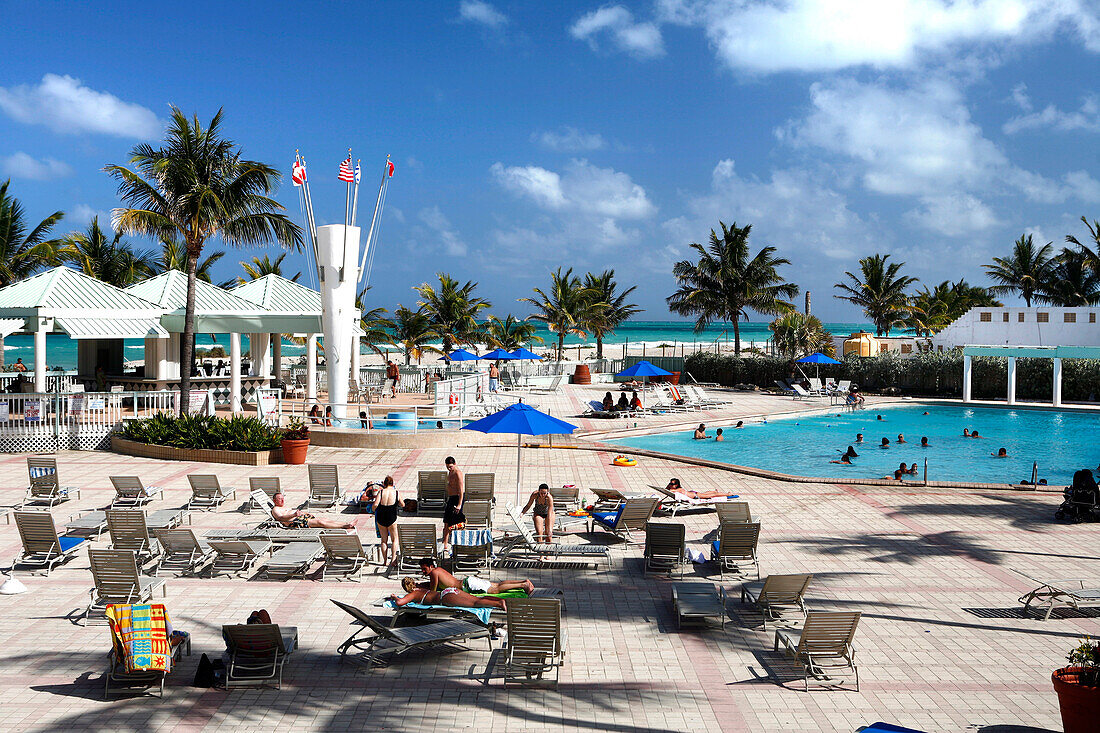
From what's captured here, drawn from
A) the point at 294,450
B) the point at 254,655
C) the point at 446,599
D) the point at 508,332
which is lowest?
the point at 254,655

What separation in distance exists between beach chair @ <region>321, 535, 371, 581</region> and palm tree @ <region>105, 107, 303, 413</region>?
12786 millimetres

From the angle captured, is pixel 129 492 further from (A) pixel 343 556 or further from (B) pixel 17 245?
(B) pixel 17 245

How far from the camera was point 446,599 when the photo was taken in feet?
29.1

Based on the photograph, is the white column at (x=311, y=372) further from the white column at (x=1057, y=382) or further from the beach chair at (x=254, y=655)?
the white column at (x=1057, y=382)

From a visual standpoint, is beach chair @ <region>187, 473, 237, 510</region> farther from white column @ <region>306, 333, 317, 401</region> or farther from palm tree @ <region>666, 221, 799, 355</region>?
palm tree @ <region>666, 221, 799, 355</region>

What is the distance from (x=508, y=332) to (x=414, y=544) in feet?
125

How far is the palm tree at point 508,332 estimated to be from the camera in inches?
1842

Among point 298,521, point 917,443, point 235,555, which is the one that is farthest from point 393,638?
point 917,443

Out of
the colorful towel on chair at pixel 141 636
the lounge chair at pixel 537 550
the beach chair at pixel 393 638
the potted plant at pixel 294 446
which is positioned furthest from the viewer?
the potted plant at pixel 294 446

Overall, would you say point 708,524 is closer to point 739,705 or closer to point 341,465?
point 739,705

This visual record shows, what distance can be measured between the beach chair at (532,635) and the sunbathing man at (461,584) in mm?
1668

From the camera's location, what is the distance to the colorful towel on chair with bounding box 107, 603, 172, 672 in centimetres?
709

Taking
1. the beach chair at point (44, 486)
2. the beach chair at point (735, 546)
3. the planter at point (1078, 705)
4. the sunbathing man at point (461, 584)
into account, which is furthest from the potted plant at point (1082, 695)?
the beach chair at point (44, 486)

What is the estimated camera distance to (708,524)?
14.1 metres
